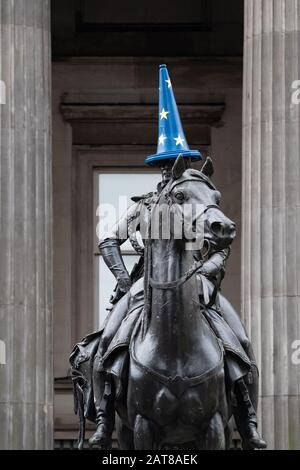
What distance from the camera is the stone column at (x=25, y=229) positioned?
42.8m

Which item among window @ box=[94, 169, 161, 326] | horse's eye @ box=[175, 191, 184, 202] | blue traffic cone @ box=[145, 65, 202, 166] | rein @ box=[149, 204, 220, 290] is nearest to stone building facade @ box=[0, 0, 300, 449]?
window @ box=[94, 169, 161, 326]

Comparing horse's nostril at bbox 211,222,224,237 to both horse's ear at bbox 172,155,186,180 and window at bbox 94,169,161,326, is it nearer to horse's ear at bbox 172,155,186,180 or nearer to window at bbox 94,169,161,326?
horse's ear at bbox 172,155,186,180

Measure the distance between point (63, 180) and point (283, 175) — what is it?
981 centimetres

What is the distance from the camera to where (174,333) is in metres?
30.0

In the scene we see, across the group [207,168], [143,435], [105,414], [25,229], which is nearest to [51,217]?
[25,229]

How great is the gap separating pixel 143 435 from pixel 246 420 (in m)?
Result: 2.16

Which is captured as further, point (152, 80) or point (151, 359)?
point (152, 80)

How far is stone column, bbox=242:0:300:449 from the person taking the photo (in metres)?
42.7

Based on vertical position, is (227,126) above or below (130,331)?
above

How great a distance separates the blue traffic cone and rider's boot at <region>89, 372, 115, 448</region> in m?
2.79

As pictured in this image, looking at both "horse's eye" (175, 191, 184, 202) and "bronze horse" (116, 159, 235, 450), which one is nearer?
"horse's eye" (175, 191, 184, 202)

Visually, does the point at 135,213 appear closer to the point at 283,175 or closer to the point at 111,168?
the point at 283,175

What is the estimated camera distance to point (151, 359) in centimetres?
3041
